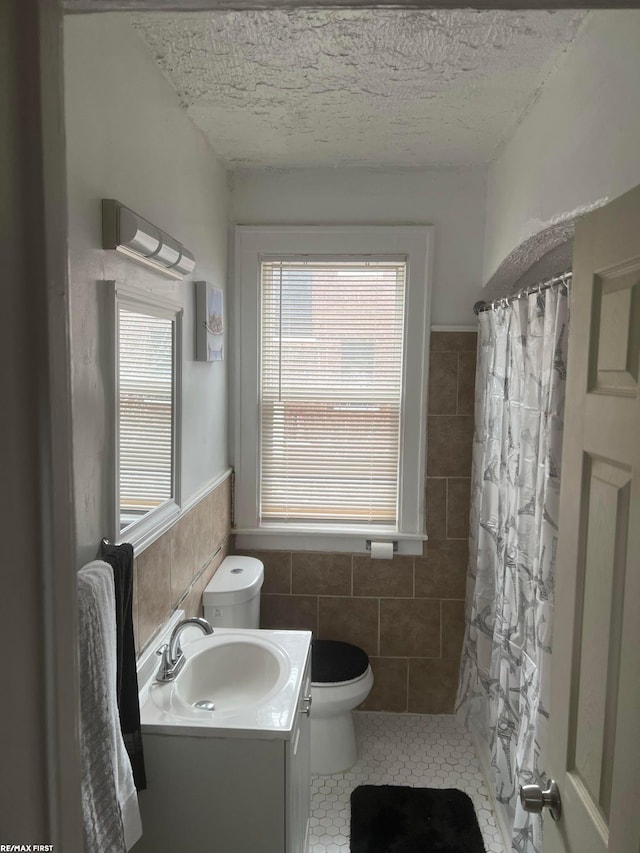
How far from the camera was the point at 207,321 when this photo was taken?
2.26m

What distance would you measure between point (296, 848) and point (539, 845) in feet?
2.21

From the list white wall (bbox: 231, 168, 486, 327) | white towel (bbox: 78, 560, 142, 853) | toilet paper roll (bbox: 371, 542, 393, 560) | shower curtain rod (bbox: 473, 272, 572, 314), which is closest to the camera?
white towel (bbox: 78, 560, 142, 853)

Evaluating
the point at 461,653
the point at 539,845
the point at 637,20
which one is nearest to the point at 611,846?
the point at 539,845

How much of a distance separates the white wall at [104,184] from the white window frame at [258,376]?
2.34 feet

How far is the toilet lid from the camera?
8.25 feet

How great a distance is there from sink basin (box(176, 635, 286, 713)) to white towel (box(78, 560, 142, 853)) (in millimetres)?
545

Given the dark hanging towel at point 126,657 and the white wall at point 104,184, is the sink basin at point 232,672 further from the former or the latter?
the white wall at point 104,184

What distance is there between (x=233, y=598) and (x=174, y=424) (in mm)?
798

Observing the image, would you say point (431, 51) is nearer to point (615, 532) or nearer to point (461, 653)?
point (615, 532)

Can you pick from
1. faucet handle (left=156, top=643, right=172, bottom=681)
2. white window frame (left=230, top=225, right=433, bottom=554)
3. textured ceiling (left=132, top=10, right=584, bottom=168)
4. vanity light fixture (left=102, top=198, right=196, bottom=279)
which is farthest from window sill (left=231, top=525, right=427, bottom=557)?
textured ceiling (left=132, top=10, right=584, bottom=168)

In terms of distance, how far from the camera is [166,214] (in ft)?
6.17

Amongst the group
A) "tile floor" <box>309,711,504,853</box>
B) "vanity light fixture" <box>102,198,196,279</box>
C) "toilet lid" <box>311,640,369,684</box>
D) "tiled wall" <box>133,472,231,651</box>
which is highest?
"vanity light fixture" <box>102,198,196,279</box>

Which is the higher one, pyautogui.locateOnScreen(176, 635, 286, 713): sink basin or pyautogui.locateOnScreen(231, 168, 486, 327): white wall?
pyautogui.locateOnScreen(231, 168, 486, 327): white wall

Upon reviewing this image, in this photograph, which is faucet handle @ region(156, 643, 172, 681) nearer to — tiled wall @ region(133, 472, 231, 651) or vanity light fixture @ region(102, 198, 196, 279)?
tiled wall @ region(133, 472, 231, 651)
